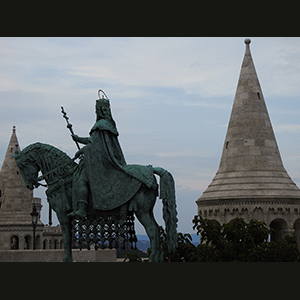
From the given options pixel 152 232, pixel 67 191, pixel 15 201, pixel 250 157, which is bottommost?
pixel 152 232

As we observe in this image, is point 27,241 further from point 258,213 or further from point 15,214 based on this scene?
point 258,213

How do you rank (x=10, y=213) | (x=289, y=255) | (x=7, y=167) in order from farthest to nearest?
1. (x=7, y=167)
2. (x=10, y=213)
3. (x=289, y=255)

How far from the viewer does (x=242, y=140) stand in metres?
36.9

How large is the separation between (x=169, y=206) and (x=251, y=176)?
23.9 metres

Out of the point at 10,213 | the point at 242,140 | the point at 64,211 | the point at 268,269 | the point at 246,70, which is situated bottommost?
the point at 268,269

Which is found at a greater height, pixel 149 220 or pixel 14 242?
pixel 14 242

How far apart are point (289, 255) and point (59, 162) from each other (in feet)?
41.7

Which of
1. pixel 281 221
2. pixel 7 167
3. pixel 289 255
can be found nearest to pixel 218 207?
pixel 281 221

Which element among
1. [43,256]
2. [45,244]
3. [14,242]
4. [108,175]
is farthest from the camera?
[45,244]

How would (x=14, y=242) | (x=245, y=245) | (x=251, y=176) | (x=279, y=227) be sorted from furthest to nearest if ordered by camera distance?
1. (x=14, y=242)
2. (x=251, y=176)
3. (x=279, y=227)
4. (x=245, y=245)

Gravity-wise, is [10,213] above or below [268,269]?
above

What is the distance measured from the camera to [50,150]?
1352 centimetres

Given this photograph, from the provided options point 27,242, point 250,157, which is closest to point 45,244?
point 27,242

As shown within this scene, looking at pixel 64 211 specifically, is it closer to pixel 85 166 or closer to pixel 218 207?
pixel 85 166
